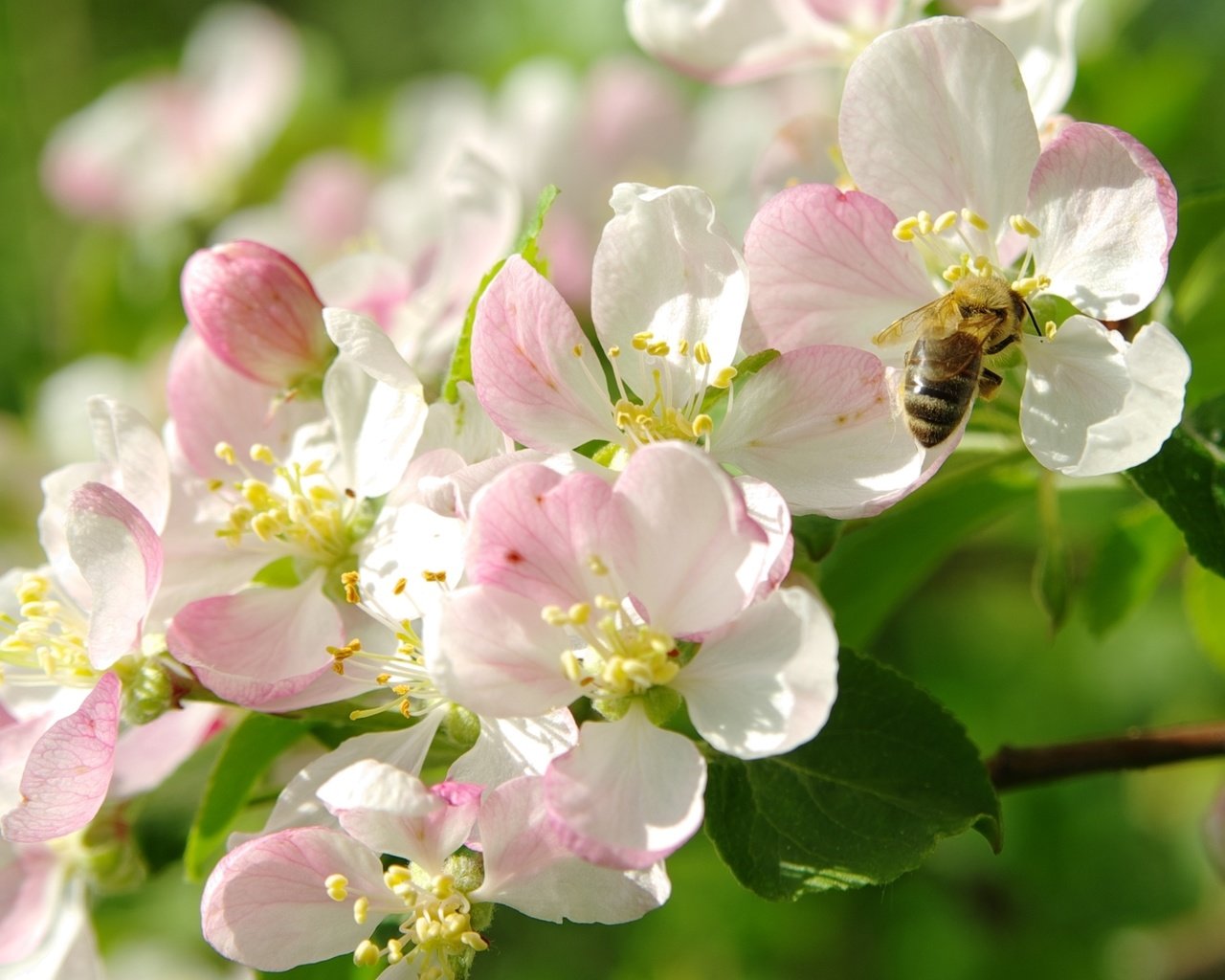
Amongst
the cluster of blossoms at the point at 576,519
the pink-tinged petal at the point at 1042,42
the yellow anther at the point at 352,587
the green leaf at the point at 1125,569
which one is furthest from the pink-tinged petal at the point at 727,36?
the yellow anther at the point at 352,587

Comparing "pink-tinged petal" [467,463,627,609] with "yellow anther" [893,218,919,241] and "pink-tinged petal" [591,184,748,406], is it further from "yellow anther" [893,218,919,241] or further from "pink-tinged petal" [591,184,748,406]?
"yellow anther" [893,218,919,241]

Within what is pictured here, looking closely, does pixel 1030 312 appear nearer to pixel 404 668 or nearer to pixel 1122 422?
pixel 1122 422

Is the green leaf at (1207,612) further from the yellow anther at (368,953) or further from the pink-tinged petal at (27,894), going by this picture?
the pink-tinged petal at (27,894)

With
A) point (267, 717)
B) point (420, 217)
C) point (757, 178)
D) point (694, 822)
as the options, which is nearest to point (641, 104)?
point (420, 217)

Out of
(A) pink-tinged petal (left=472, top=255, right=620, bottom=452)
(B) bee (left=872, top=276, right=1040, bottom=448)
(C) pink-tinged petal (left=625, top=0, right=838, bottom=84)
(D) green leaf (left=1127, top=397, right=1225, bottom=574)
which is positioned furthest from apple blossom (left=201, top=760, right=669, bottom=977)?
(C) pink-tinged petal (left=625, top=0, right=838, bottom=84)

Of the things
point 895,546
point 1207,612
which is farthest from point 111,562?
point 1207,612
